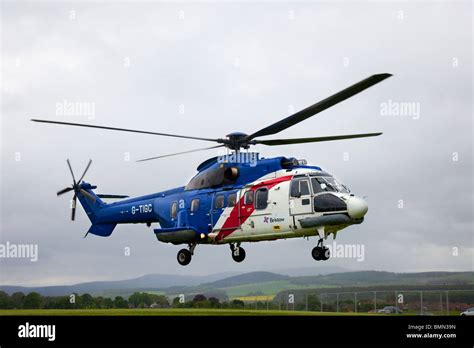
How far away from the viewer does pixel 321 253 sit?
23812 mm

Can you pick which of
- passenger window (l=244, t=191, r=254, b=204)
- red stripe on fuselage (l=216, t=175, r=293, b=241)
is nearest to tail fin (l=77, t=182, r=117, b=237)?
red stripe on fuselage (l=216, t=175, r=293, b=241)

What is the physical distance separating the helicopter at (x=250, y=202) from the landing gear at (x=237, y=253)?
0.04 metres

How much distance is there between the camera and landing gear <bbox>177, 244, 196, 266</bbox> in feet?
89.9

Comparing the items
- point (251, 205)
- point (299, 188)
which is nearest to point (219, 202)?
point (251, 205)

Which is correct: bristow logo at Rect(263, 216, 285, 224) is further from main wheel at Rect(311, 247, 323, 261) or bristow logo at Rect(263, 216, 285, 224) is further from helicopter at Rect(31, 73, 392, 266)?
main wheel at Rect(311, 247, 323, 261)

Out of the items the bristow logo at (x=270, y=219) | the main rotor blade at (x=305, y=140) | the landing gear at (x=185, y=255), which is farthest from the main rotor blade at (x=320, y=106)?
the landing gear at (x=185, y=255)

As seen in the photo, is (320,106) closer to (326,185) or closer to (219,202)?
(326,185)

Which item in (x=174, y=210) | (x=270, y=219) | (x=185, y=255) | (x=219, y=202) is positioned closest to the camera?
(x=270, y=219)

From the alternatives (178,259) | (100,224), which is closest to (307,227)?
(178,259)

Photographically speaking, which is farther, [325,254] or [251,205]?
[251,205]

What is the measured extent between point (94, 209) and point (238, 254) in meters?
7.87

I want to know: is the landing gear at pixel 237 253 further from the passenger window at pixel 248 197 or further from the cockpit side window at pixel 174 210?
the passenger window at pixel 248 197

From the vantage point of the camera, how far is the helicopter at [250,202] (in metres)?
23.6
